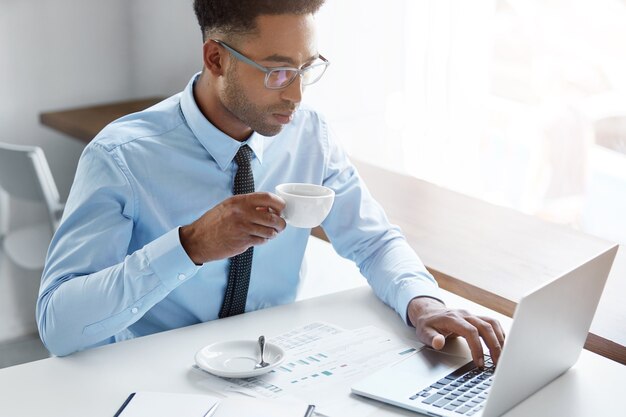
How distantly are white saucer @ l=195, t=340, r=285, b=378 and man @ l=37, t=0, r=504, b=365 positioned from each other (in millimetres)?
134

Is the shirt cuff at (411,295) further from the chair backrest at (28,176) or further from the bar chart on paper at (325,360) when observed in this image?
the chair backrest at (28,176)

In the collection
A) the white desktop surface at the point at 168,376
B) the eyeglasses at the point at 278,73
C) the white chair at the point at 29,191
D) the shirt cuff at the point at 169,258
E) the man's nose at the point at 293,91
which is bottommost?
the white chair at the point at 29,191

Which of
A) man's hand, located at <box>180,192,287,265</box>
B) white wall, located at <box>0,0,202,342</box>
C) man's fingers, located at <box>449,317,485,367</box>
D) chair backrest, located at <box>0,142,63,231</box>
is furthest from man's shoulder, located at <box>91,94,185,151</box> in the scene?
white wall, located at <box>0,0,202,342</box>

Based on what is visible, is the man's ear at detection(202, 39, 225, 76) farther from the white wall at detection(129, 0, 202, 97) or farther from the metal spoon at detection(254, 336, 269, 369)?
the white wall at detection(129, 0, 202, 97)

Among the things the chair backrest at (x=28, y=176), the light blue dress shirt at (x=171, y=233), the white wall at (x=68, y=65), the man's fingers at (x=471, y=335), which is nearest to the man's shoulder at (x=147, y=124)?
the light blue dress shirt at (x=171, y=233)

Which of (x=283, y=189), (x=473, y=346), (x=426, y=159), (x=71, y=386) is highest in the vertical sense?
(x=283, y=189)

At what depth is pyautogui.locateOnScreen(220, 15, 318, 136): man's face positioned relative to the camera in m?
1.56

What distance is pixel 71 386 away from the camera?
1.32 metres

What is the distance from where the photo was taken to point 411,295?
5.31ft

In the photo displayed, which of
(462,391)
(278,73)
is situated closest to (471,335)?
(462,391)

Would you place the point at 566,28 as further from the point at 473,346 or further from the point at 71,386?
the point at 71,386

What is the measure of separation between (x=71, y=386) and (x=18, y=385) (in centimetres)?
8

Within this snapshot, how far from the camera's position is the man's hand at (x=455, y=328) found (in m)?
1.44

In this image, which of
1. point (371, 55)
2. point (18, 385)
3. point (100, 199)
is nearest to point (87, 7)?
point (371, 55)
